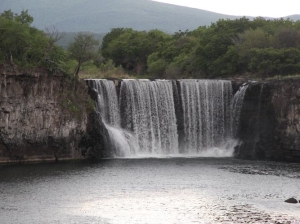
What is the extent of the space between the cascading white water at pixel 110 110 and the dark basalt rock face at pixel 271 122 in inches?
554

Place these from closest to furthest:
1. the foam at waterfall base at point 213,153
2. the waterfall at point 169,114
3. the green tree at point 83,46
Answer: the foam at waterfall base at point 213,153 < the waterfall at point 169,114 < the green tree at point 83,46

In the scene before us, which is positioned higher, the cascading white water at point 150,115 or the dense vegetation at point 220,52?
the dense vegetation at point 220,52

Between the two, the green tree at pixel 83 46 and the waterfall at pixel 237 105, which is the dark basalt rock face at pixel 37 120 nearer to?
the green tree at pixel 83 46

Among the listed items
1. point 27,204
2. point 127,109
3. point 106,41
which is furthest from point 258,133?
point 106,41

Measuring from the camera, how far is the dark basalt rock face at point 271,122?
8250 centimetres

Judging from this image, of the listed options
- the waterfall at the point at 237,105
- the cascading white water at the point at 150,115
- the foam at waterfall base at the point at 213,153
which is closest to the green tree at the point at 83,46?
the cascading white water at the point at 150,115

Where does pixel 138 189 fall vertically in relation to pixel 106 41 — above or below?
below

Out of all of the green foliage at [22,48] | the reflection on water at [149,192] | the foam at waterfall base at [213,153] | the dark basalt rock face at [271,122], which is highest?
the green foliage at [22,48]

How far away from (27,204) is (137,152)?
35.2 meters

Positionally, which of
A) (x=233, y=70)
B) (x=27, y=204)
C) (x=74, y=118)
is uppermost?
(x=233, y=70)

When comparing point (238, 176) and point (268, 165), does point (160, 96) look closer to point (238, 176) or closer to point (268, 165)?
point (268, 165)

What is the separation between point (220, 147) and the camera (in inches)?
3524

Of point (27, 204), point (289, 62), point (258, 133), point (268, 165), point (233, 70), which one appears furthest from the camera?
point (233, 70)

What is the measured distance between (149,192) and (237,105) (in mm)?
34363
